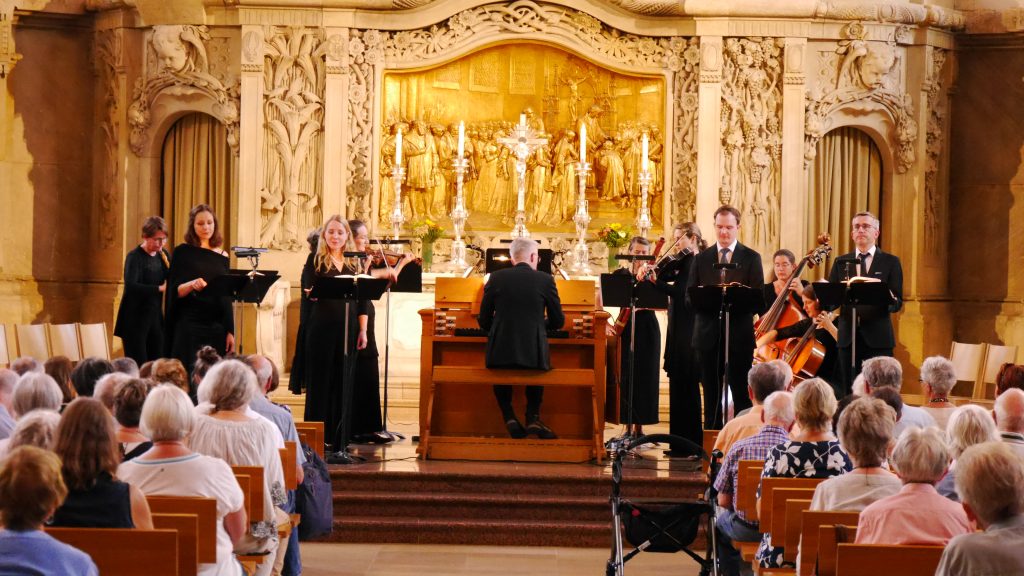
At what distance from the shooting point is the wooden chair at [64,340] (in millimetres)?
11789

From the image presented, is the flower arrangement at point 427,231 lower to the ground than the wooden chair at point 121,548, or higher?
higher

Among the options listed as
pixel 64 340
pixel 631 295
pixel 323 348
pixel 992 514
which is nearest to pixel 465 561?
pixel 323 348

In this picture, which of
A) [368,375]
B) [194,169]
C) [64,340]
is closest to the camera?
[368,375]

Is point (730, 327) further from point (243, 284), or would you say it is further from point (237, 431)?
point (237, 431)

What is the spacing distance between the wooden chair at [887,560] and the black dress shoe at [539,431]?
17.4 ft

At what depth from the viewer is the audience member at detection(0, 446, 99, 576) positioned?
11.4 ft

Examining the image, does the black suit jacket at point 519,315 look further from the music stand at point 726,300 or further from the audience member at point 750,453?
the audience member at point 750,453

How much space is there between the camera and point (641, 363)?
33.6 ft

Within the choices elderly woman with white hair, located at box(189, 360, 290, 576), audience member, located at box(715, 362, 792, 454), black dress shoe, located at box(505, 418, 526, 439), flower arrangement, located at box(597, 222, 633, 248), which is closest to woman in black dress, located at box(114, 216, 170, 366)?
black dress shoe, located at box(505, 418, 526, 439)

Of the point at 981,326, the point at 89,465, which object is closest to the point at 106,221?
the point at 981,326

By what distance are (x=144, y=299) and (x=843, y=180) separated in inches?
312

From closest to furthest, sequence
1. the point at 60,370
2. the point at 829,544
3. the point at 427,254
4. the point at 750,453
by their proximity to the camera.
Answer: the point at 829,544 → the point at 750,453 → the point at 60,370 → the point at 427,254

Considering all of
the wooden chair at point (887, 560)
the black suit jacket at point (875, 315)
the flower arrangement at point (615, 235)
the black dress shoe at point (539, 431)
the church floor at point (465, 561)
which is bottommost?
the church floor at point (465, 561)

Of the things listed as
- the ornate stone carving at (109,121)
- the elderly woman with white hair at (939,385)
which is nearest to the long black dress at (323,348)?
the elderly woman with white hair at (939,385)
